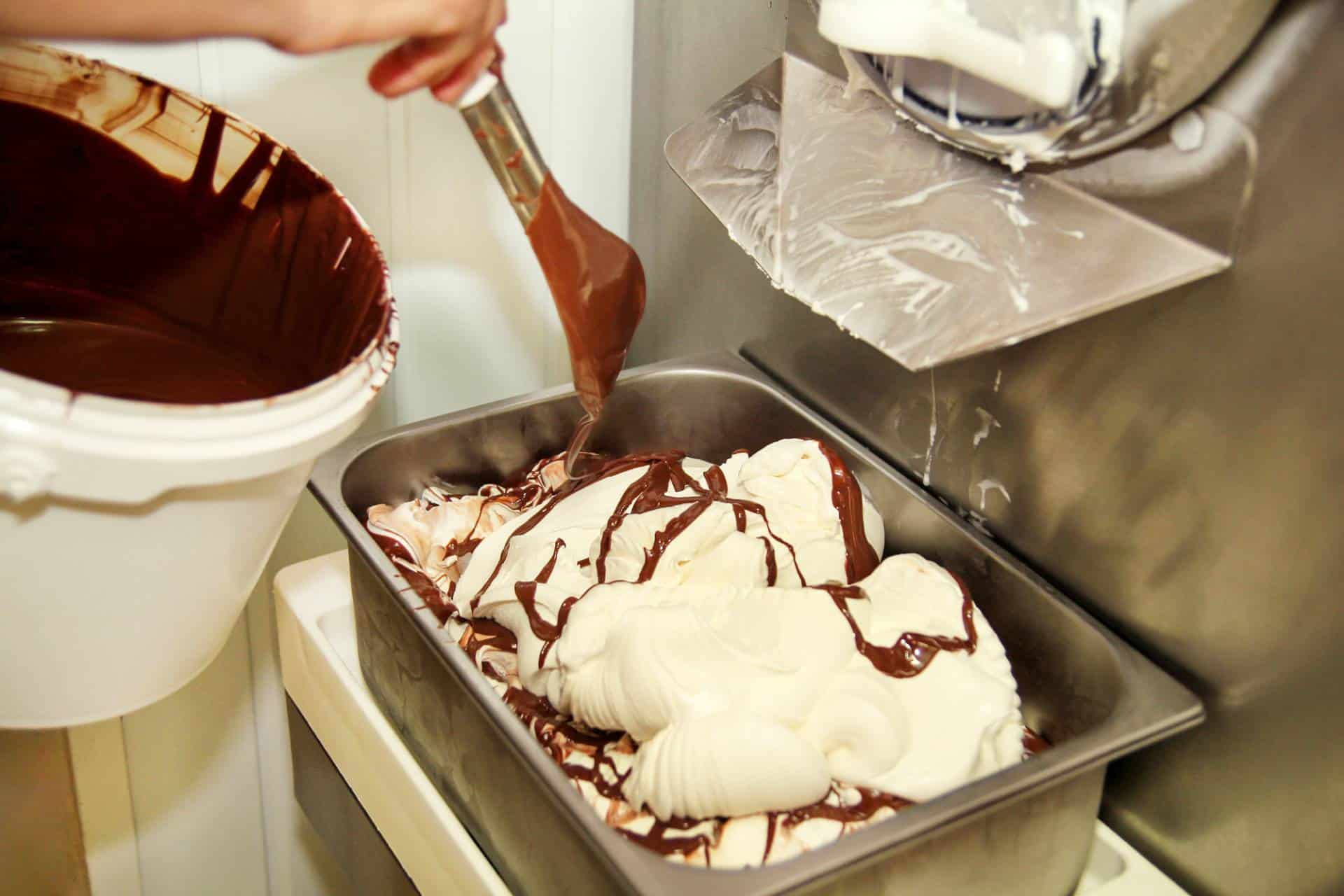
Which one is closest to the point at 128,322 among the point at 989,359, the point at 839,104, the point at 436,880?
the point at 436,880

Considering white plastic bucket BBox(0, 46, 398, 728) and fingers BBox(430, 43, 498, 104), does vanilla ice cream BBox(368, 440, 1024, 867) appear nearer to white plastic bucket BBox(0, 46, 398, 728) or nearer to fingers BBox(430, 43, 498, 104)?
white plastic bucket BBox(0, 46, 398, 728)

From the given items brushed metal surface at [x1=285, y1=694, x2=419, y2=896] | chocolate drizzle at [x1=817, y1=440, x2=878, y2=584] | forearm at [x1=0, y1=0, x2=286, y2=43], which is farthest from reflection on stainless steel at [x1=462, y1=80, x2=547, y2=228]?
brushed metal surface at [x1=285, y1=694, x2=419, y2=896]

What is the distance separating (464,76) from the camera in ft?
3.28

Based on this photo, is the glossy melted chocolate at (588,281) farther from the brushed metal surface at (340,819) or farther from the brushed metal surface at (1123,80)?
the brushed metal surface at (340,819)

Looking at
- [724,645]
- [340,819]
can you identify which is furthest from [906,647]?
[340,819]

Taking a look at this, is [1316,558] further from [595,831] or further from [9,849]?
[9,849]

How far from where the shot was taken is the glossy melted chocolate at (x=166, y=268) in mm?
1099

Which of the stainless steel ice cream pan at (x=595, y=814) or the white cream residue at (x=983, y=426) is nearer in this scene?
the stainless steel ice cream pan at (x=595, y=814)

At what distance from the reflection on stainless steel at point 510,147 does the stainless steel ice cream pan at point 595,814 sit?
304mm

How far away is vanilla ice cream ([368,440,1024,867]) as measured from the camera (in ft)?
3.04

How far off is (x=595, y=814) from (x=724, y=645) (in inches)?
7.3

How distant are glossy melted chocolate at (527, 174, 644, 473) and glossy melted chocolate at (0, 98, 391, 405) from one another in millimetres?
159

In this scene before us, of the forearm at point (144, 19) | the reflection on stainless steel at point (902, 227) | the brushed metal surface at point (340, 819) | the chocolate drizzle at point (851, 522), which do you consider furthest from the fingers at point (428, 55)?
the brushed metal surface at point (340, 819)

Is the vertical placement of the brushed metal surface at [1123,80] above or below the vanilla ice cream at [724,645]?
above
